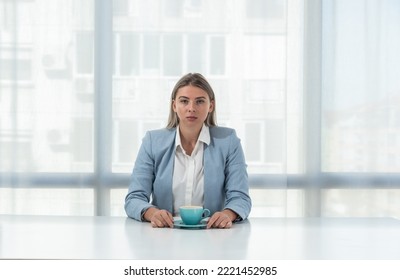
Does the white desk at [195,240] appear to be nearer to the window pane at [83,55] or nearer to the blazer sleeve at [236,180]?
the blazer sleeve at [236,180]

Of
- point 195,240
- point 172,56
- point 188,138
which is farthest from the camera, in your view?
point 172,56

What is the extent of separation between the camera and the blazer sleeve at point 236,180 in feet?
7.39

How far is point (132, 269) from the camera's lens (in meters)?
1.42

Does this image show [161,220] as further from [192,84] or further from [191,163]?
[192,84]

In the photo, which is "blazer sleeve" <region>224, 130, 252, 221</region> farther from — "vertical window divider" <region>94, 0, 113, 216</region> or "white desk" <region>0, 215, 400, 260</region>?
"vertical window divider" <region>94, 0, 113, 216</region>

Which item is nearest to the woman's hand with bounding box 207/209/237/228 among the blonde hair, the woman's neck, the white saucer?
the white saucer

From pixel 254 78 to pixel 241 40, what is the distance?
0.25m

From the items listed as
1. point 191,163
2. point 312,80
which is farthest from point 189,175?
point 312,80

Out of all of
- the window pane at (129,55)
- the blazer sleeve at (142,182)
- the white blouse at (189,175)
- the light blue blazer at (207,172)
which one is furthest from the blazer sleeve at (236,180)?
the window pane at (129,55)

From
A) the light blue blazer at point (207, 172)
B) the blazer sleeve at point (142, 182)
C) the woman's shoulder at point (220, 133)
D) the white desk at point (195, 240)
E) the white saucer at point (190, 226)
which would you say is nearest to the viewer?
the white desk at point (195, 240)

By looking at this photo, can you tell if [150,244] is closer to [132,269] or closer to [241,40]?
[132,269]

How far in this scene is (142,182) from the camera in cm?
232

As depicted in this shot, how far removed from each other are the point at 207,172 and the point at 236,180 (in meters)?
0.12

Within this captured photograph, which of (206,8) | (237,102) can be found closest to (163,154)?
(237,102)
